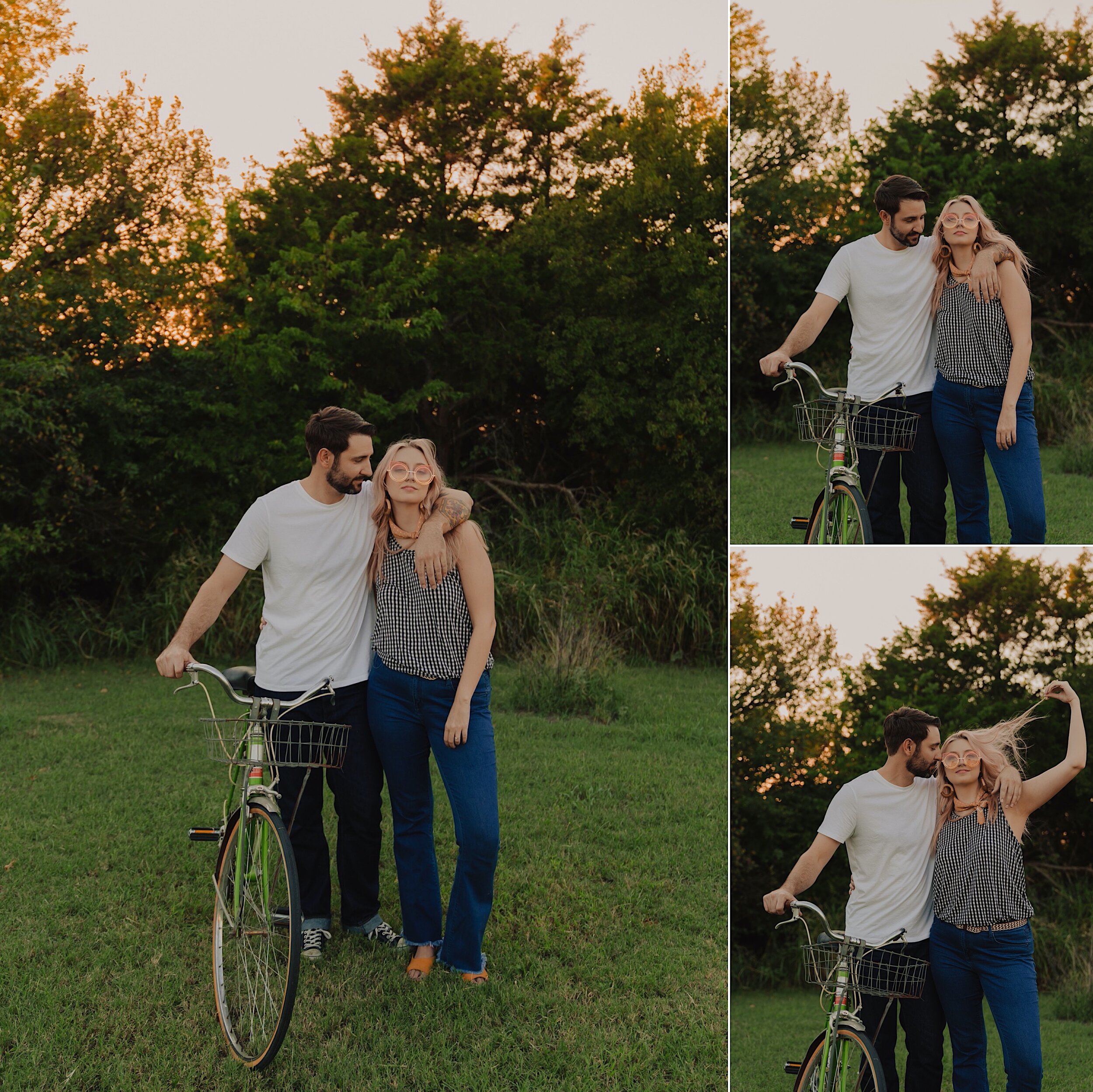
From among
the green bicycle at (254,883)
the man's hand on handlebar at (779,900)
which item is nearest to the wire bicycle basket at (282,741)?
the green bicycle at (254,883)

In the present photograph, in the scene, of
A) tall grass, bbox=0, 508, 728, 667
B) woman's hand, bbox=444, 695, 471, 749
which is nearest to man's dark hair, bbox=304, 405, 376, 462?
woman's hand, bbox=444, 695, 471, 749

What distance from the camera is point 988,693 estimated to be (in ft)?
28.8

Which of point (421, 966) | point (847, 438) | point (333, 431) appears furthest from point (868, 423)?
point (421, 966)

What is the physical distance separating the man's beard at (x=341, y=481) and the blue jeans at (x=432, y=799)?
647mm

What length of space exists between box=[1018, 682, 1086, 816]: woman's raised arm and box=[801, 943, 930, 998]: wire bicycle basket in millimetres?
708

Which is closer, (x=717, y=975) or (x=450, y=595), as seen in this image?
(x=450, y=595)

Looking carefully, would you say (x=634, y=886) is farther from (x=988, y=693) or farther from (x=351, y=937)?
(x=988, y=693)

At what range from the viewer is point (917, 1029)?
4.27m

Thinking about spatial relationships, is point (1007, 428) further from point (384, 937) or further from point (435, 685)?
point (384, 937)

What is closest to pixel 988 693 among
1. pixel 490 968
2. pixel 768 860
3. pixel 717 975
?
pixel 768 860

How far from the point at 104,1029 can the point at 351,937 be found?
105 cm

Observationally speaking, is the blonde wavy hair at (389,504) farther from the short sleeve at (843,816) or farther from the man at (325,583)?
the short sleeve at (843,816)

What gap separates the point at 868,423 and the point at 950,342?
1.36ft

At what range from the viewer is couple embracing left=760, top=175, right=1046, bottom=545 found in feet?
13.4
